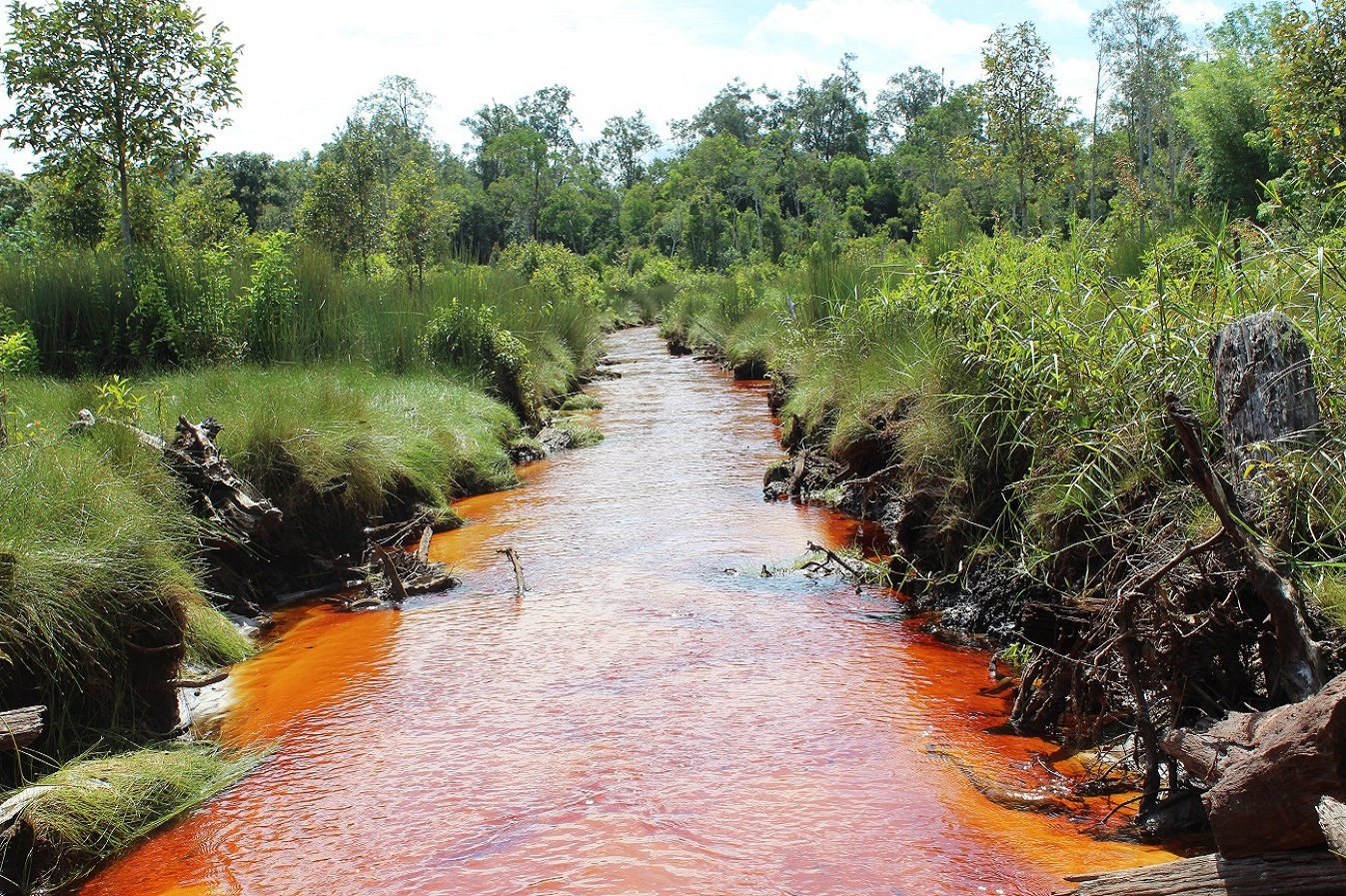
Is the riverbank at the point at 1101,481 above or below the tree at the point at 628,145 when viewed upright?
below

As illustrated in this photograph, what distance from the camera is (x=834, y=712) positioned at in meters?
4.56

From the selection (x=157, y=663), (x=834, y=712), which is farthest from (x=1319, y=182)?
(x=157, y=663)

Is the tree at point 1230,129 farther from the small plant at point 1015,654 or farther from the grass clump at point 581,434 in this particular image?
the small plant at point 1015,654

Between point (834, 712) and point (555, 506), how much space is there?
457 cm

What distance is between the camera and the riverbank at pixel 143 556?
3685 millimetres

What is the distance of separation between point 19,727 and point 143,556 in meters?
1.12

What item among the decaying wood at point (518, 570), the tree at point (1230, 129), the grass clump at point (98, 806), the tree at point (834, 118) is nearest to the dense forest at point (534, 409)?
the grass clump at point (98, 806)

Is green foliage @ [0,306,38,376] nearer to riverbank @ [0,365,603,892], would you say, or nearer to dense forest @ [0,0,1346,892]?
dense forest @ [0,0,1346,892]

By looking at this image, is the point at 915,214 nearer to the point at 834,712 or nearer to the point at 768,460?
the point at 768,460

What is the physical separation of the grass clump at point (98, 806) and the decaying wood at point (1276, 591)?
12.4 ft

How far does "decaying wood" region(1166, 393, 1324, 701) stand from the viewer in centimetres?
296

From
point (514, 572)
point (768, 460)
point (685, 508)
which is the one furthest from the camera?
point (768, 460)

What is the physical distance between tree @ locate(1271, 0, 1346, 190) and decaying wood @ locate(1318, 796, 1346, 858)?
29.8ft

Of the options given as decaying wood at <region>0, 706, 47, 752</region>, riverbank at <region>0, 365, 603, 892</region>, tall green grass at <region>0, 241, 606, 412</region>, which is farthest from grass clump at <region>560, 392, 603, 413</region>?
decaying wood at <region>0, 706, 47, 752</region>
